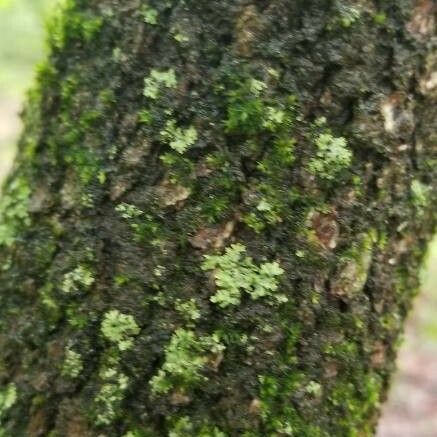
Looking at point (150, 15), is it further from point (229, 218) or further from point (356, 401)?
point (356, 401)

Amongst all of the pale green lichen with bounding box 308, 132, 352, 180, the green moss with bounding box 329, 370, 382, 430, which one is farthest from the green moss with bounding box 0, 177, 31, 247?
the green moss with bounding box 329, 370, 382, 430

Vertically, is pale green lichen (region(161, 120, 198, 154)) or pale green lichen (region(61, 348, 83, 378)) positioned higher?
pale green lichen (region(161, 120, 198, 154))

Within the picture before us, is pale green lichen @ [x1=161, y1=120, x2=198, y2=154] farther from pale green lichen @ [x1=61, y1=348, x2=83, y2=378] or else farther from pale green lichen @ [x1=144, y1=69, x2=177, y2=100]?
pale green lichen @ [x1=61, y1=348, x2=83, y2=378]

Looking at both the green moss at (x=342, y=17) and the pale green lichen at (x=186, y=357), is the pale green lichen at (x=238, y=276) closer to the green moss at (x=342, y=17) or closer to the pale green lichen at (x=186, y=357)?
the pale green lichen at (x=186, y=357)

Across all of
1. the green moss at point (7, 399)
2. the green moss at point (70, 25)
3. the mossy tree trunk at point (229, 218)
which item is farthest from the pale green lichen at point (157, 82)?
the green moss at point (7, 399)

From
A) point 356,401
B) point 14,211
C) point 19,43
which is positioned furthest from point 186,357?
point 19,43

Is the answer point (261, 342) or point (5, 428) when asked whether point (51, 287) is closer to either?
point (5, 428)
